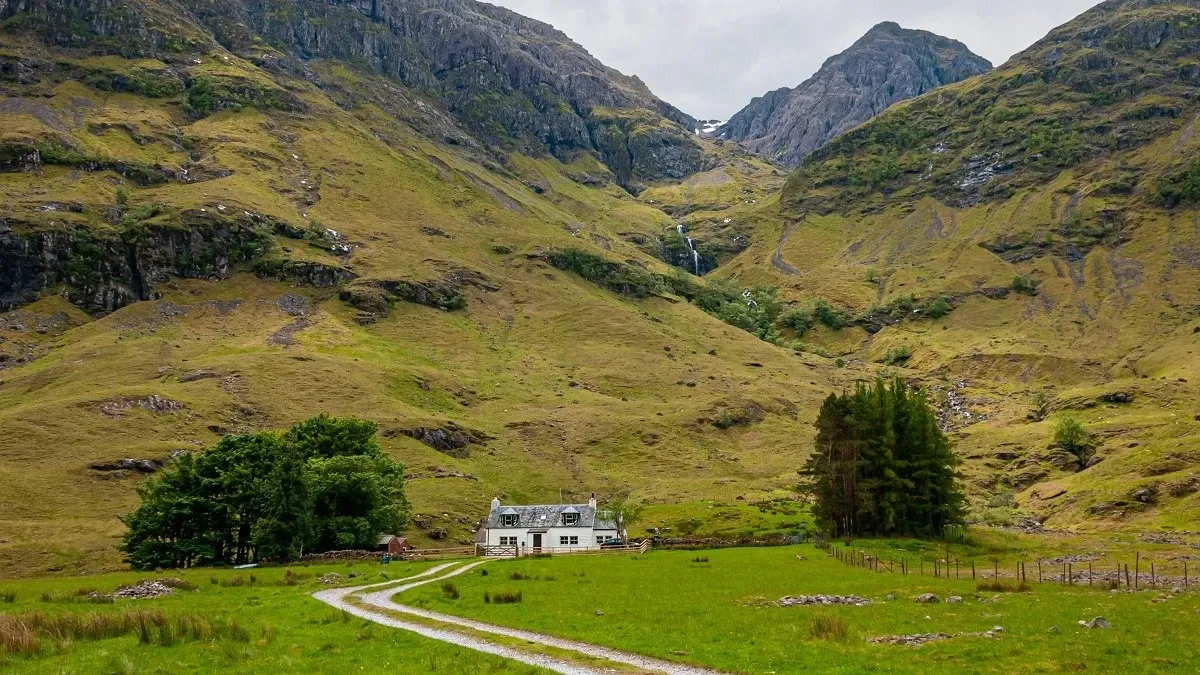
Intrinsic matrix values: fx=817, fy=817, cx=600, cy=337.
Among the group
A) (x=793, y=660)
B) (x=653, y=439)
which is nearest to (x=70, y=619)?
(x=793, y=660)

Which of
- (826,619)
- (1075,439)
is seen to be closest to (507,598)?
(826,619)

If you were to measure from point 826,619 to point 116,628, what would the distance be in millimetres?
27873

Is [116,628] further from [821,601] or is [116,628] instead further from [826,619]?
[821,601]

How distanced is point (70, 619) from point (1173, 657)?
39.6 m

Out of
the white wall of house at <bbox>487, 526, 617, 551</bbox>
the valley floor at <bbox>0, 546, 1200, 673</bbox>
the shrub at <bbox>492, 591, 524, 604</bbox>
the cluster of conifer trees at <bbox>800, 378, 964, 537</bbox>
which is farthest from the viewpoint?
the white wall of house at <bbox>487, 526, 617, 551</bbox>

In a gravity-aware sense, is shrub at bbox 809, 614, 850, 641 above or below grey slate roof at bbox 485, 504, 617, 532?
above

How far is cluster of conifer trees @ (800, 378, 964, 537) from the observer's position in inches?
3484

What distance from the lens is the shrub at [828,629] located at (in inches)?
1202

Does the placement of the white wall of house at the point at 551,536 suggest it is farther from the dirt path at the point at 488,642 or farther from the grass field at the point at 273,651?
the grass field at the point at 273,651

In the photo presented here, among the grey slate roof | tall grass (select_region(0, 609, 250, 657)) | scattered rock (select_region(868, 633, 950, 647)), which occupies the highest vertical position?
tall grass (select_region(0, 609, 250, 657))

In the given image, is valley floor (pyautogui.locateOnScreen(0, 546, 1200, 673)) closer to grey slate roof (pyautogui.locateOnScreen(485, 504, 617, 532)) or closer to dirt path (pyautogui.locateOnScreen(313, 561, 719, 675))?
dirt path (pyautogui.locateOnScreen(313, 561, 719, 675))

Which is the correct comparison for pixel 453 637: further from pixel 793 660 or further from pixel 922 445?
pixel 922 445

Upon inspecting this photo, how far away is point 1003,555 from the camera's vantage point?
78.2 meters

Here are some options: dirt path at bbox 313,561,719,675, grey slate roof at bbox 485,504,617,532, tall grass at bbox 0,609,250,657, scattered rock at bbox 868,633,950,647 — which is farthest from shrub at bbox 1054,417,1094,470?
tall grass at bbox 0,609,250,657
